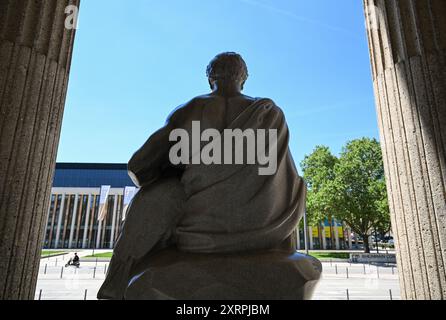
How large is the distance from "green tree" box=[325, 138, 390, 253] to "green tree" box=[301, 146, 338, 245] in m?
0.56

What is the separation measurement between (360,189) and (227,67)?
1087 inches

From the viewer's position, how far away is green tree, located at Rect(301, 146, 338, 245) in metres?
27.3

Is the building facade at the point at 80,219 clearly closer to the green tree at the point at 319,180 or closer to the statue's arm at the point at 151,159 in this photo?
the green tree at the point at 319,180

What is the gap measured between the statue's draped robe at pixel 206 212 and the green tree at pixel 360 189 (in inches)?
1058

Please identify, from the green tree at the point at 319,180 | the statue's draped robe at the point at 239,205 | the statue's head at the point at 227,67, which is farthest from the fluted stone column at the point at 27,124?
the green tree at the point at 319,180

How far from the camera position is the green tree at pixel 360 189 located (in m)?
26.3

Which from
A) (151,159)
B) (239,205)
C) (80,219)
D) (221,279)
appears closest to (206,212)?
(239,205)

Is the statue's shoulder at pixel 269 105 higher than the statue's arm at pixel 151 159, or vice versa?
the statue's shoulder at pixel 269 105

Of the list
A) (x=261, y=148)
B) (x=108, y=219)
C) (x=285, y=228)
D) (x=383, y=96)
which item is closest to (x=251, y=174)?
(x=261, y=148)

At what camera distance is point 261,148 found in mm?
2119

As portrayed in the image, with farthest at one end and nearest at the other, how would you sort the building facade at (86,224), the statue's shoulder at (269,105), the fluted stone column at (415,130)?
the building facade at (86,224), the fluted stone column at (415,130), the statue's shoulder at (269,105)

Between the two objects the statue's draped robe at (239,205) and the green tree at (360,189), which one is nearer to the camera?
the statue's draped robe at (239,205)

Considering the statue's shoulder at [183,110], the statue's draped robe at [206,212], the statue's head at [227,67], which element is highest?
the statue's head at [227,67]

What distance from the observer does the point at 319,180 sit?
29.3 metres
